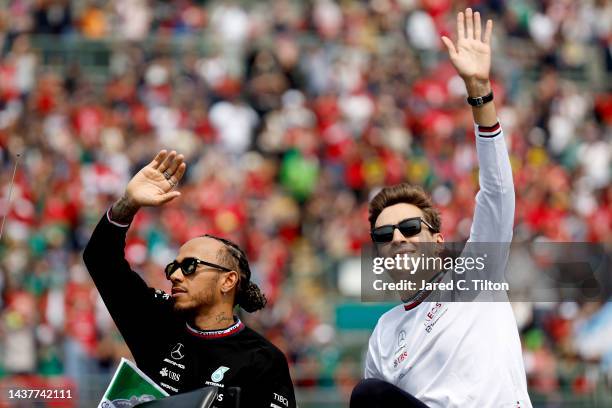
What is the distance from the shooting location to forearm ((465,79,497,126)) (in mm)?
5191

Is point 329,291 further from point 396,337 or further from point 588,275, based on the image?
point 396,337

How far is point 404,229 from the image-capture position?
18.1 feet

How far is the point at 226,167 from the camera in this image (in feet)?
52.0

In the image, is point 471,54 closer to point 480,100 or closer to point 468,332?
point 480,100

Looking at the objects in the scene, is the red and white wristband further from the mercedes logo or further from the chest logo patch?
the mercedes logo

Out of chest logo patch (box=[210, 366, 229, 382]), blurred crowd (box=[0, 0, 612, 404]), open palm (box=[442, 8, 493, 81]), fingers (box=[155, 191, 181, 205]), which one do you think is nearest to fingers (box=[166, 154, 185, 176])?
fingers (box=[155, 191, 181, 205])

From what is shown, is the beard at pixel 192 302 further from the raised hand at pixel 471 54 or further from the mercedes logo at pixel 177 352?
the raised hand at pixel 471 54

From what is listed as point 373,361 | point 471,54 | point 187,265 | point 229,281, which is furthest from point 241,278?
point 471,54

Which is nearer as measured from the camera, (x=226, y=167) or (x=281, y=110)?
(x=226, y=167)

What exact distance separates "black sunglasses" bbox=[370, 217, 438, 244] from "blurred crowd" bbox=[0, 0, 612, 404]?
260 inches

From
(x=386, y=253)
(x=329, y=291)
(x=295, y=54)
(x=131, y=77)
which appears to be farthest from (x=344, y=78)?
(x=386, y=253)

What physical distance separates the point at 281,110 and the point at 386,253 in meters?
11.7

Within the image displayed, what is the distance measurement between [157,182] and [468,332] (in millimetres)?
1451

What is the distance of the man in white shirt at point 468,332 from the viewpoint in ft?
16.8
